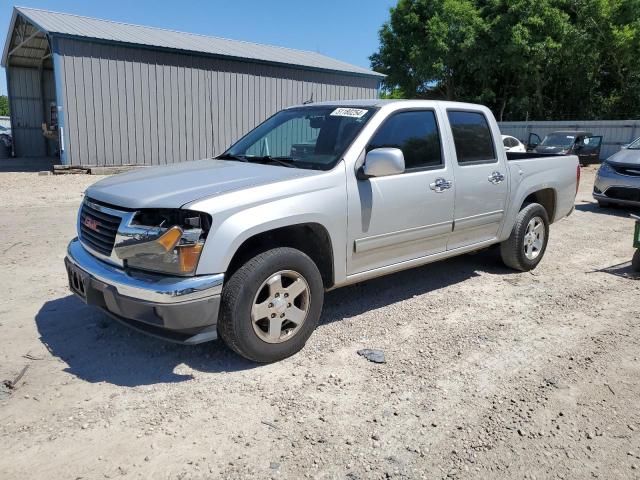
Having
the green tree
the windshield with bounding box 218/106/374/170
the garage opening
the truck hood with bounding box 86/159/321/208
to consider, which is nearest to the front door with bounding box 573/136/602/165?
the windshield with bounding box 218/106/374/170

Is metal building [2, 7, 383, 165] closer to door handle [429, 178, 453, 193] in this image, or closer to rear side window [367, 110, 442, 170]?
Result: rear side window [367, 110, 442, 170]

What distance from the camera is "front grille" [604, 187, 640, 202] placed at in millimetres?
10219

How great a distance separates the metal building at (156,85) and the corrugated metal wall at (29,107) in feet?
5.06

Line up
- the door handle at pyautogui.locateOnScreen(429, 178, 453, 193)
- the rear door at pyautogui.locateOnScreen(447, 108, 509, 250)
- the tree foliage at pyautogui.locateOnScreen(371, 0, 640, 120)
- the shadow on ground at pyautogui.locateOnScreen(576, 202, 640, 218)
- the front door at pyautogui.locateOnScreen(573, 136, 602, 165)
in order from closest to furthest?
the door handle at pyautogui.locateOnScreen(429, 178, 453, 193) < the rear door at pyautogui.locateOnScreen(447, 108, 509, 250) < the shadow on ground at pyautogui.locateOnScreen(576, 202, 640, 218) < the front door at pyautogui.locateOnScreen(573, 136, 602, 165) < the tree foliage at pyautogui.locateOnScreen(371, 0, 640, 120)

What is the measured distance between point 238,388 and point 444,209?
97.9 inches

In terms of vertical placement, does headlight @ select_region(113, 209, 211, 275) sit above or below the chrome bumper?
above

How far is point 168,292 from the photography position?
322 centimetres

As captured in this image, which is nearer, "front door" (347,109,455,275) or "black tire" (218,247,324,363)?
"black tire" (218,247,324,363)

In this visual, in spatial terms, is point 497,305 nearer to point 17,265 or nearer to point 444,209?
point 444,209

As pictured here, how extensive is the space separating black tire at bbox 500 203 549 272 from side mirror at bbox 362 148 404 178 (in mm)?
2518

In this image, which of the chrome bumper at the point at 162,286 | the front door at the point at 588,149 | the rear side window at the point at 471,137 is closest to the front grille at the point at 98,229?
the chrome bumper at the point at 162,286

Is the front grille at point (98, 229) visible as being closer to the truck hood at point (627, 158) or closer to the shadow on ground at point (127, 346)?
the shadow on ground at point (127, 346)

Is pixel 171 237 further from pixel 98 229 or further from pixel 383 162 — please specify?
pixel 383 162

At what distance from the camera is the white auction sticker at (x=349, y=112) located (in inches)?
175
